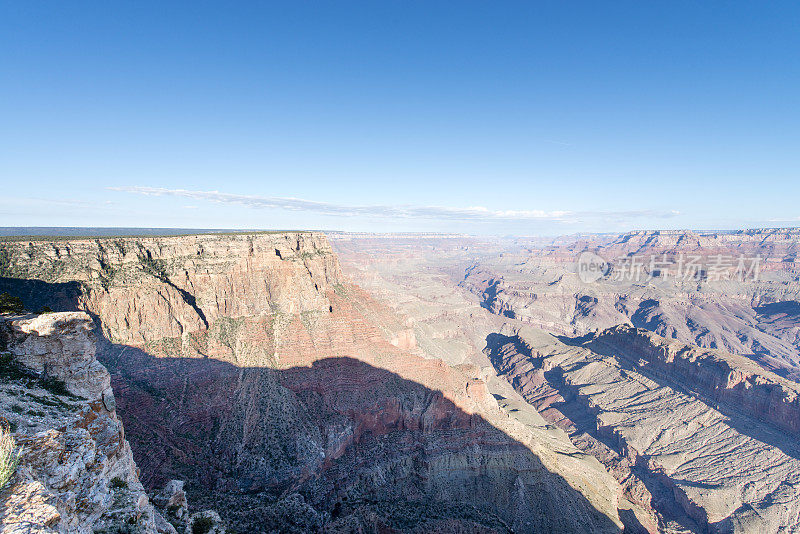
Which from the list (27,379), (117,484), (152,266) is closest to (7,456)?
(117,484)

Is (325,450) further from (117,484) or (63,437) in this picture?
(63,437)

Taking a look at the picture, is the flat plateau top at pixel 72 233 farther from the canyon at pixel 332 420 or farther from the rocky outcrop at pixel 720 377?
the rocky outcrop at pixel 720 377

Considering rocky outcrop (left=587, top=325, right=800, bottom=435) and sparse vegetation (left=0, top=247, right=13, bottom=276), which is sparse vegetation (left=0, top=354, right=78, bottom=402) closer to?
sparse vegetation (left=0, top=247, right=13, bottom=276)

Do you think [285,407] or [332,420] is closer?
[285,407]

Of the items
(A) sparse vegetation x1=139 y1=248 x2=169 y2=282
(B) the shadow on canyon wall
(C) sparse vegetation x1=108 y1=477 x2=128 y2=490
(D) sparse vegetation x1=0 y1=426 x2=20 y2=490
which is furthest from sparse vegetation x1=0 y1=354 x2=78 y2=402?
(A) sparse vegetation x1=139 y1=248 x2=169 y2=282

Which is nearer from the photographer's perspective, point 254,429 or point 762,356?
point 254,429

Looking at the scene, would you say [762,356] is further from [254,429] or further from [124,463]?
[124,463]

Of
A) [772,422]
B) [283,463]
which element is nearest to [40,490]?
[283,463]
